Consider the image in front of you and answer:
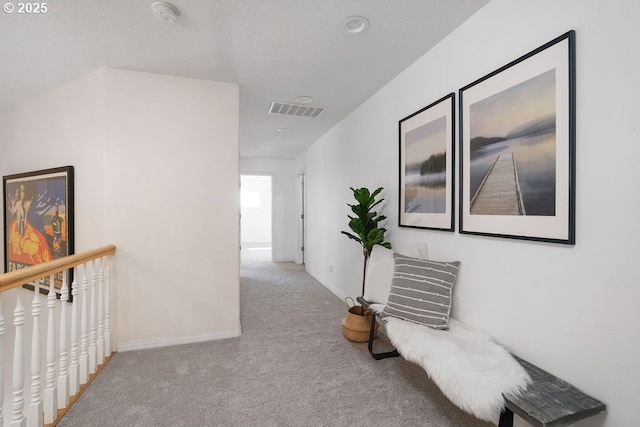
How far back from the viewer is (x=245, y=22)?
194 centimetres

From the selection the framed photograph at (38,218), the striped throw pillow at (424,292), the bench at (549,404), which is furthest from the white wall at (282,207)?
the bench at (549,404)

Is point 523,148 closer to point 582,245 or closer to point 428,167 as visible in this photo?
point 582,245

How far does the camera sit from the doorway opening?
9.88 metres

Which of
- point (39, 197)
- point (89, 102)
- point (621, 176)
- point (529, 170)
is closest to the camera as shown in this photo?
point (621, 176)

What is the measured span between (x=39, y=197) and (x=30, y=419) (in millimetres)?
2240

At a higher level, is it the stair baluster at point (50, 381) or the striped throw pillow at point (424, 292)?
the striped throw pillow at point (424, 292)

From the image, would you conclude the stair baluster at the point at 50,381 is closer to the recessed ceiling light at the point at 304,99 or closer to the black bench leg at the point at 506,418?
the black bench leg at the point at 506,418

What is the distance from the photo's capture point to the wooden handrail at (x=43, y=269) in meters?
1.35

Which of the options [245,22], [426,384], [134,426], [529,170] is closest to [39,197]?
[134,426]

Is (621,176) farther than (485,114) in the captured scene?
No

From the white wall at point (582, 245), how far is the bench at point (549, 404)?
66mm

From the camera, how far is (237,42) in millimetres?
2168

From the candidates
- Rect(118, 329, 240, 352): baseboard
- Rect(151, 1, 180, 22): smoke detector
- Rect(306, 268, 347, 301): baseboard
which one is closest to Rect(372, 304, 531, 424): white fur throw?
Rect(118, 329, 240, 352): baseboard

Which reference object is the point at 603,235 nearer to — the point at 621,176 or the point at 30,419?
the point at 621,176
